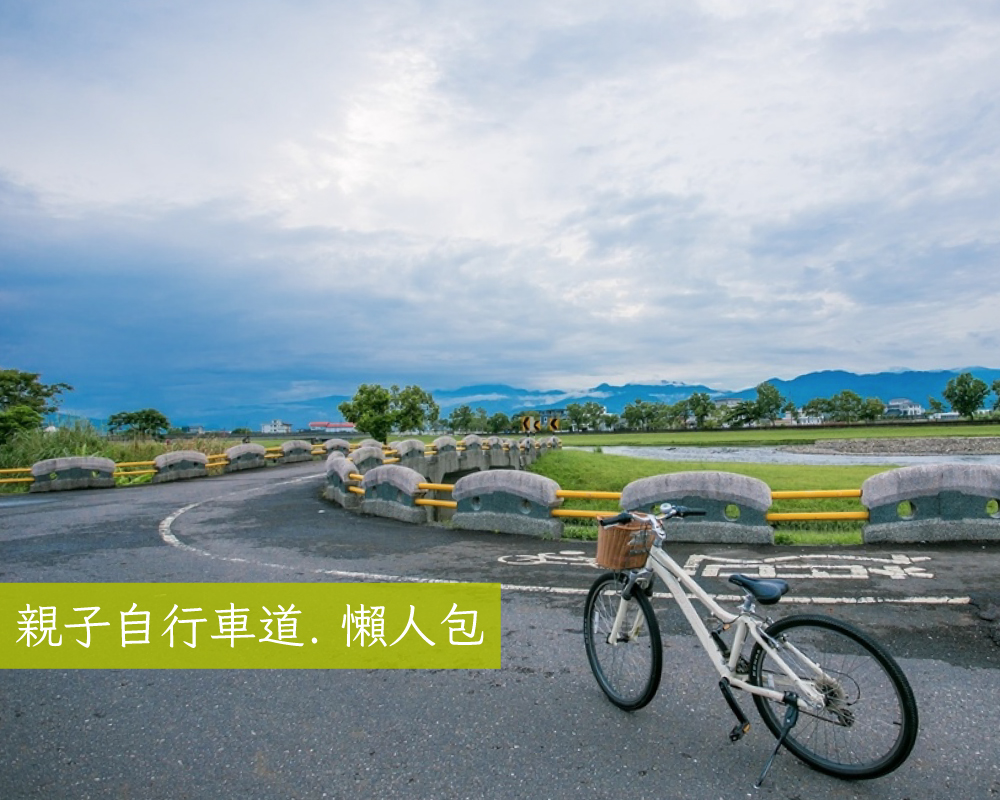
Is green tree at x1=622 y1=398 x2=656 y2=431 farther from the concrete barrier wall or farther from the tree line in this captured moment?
the concrete barrier wall

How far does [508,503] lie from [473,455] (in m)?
25.9

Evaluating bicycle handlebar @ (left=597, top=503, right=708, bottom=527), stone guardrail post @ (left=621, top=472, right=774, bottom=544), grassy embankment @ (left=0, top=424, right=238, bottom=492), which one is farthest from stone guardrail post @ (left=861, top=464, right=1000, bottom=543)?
grassy embankment @ (left=0, top=424, right=238, bottom=492)

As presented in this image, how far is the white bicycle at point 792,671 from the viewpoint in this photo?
311cm

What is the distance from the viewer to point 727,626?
3598 millimetres

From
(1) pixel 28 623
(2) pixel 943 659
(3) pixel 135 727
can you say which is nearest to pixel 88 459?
(1) pixel 28 623

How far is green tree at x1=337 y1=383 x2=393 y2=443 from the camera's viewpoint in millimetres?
47719

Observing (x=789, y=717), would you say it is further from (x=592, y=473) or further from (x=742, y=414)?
(x=742, y=414)

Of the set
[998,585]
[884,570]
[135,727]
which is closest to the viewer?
[135,727]

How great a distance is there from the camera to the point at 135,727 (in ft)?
13.2

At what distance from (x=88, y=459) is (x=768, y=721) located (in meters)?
23.1

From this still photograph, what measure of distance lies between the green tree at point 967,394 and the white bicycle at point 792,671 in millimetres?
144154

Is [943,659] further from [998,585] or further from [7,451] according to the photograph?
[7,451]

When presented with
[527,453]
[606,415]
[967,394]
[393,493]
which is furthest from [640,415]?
[393,493]

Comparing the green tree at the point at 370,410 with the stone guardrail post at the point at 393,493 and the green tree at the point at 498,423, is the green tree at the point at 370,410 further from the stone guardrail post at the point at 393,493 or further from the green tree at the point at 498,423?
the green tree at the point at 498,423
